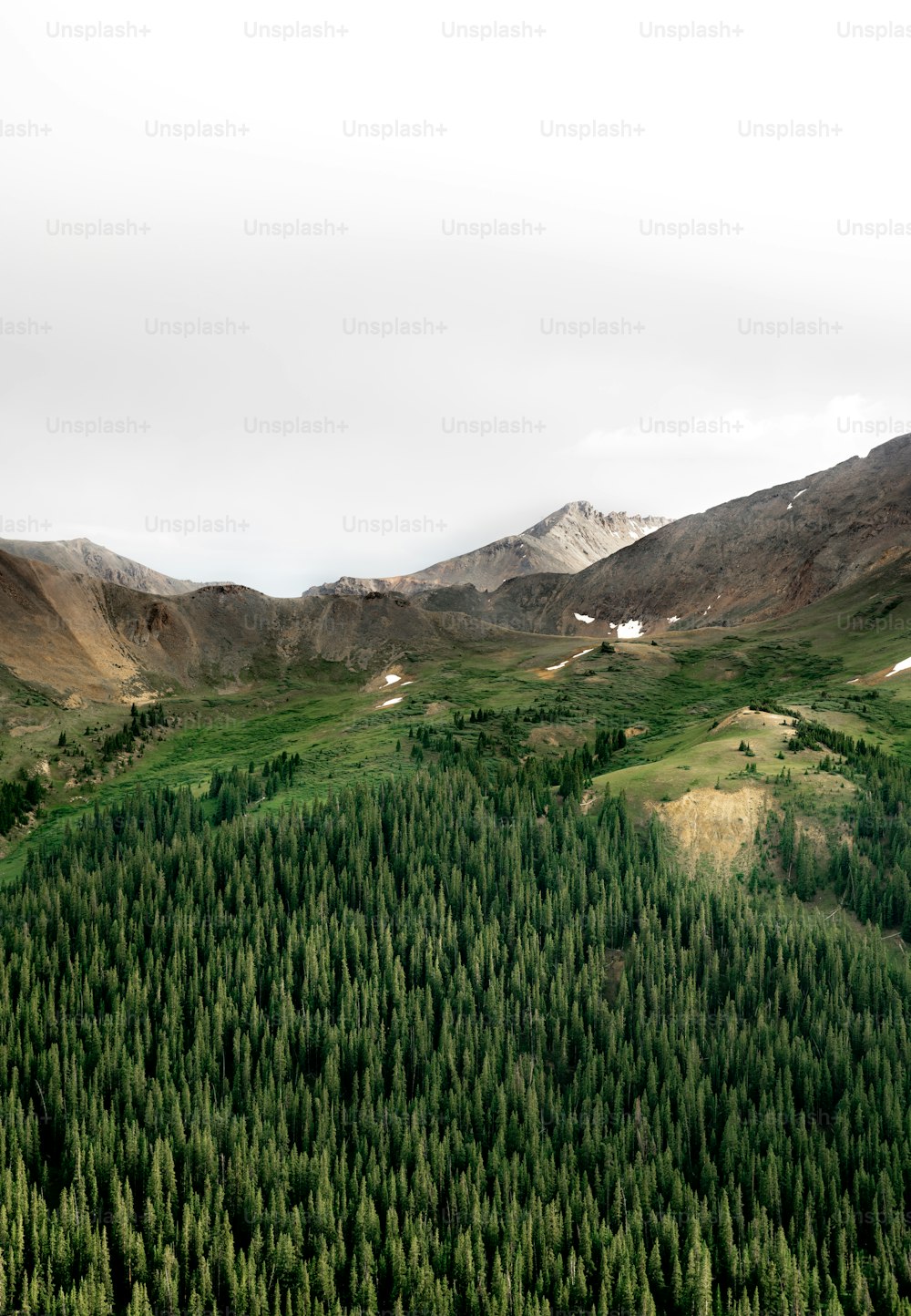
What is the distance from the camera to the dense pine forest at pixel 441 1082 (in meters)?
50.9

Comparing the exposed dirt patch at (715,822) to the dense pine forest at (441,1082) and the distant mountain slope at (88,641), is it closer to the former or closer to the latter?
the dense pine forest at (441,1082)

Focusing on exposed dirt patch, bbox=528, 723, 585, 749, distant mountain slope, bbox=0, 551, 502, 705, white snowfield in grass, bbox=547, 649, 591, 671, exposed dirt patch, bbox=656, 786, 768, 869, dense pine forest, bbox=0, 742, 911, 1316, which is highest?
distant mountain slope, bbox=0, 551, 502, 705

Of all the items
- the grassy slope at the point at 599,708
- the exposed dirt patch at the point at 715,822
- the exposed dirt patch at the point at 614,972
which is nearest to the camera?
the exposed dirt patch at the point at 614,972

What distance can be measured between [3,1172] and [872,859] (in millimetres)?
72469

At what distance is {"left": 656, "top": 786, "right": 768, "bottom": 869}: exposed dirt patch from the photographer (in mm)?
81188

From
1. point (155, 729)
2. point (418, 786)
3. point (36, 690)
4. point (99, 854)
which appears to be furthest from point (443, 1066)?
point (36, 690)

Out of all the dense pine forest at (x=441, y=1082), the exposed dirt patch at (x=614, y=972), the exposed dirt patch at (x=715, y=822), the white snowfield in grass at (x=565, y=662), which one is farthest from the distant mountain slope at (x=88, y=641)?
the exposed dirt patch at (x=614, y=972)

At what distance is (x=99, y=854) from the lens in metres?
91.0

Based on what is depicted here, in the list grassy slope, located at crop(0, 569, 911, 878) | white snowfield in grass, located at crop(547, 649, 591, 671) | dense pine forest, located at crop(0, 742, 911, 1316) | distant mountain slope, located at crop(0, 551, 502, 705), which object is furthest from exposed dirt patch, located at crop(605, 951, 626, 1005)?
distant mountain slope, located at crop(0, 551, 502, 705)

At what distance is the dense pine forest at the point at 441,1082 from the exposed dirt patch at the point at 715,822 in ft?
13.1

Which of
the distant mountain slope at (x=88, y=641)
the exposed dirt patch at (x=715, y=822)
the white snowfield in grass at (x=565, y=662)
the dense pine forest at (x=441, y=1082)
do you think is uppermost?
the distant mountain slope at (x=88, y=641)

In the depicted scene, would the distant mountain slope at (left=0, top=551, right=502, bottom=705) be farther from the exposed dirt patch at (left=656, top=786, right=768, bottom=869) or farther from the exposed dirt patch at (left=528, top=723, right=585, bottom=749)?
the exposed dirt patch at (left=656, top=786, right=768, bottom=869)

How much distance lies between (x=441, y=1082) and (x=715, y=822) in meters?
35.8

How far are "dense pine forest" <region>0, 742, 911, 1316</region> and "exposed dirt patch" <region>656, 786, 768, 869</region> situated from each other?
13.1 ft
